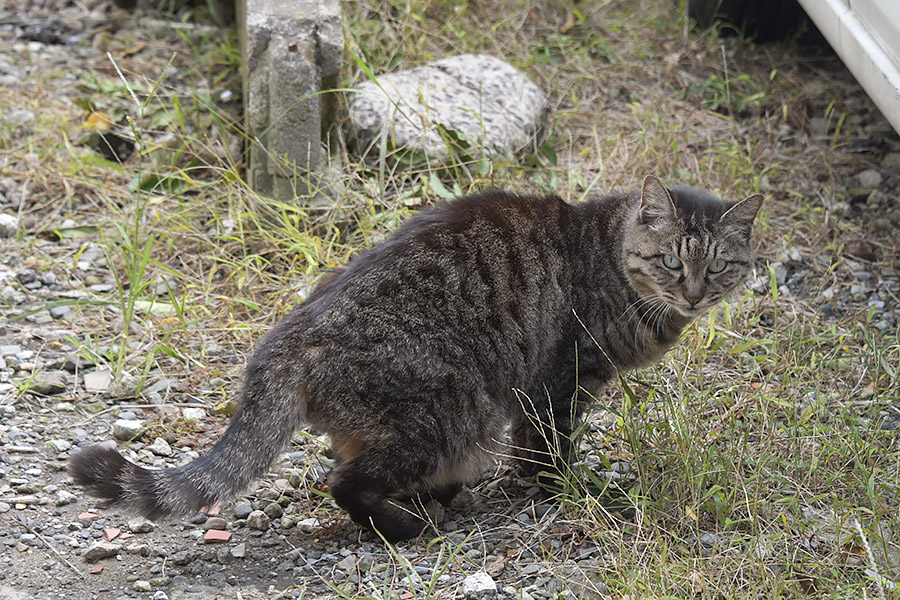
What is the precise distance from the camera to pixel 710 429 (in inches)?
133

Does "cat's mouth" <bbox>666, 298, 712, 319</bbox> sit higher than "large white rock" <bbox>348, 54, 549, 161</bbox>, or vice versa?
"large white rock" <bbox>348, 54, 549, 161</bbox>

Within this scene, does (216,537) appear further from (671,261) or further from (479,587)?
(671,261)

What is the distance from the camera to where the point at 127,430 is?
3.47 metres

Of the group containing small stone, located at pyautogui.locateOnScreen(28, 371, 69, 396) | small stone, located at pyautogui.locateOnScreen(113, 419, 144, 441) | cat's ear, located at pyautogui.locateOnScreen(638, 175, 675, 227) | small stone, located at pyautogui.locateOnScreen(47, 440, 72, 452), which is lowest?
small stone, located at pyautogui.locateOnScreen(113, 419, 144, 441)

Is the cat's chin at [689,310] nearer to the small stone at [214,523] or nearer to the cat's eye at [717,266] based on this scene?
the cat's eye at [717,266]

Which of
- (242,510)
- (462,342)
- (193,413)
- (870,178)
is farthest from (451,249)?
(870,178)

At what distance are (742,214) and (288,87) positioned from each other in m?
2.21

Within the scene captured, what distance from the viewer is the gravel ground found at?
9.21ft

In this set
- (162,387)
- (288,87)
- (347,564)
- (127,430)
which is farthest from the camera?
(288,87)

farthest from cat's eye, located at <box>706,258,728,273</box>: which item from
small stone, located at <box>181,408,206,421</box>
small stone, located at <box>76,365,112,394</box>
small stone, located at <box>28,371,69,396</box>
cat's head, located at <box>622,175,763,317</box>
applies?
small stone, located at <box>28,371,69,396</box>

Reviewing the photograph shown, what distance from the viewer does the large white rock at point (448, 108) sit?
474cm

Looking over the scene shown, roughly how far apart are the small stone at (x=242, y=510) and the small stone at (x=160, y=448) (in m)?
0.40

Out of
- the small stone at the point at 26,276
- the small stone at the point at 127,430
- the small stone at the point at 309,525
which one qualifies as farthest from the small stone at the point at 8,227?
the small stone at the point at 309,525

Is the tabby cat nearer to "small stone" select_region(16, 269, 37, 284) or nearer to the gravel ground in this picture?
the gravel ground
